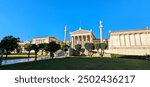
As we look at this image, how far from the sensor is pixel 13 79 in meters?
7.85

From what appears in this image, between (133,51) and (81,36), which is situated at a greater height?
(81,36)

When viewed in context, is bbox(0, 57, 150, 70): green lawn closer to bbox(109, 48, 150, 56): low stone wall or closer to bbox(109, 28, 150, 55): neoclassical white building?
bbox(109, 48, 150, 56): low stone wall

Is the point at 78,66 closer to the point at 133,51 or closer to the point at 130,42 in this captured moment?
the point at 133,51

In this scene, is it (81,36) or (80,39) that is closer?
(81,36)

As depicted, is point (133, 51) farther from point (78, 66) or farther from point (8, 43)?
point (8, 43)

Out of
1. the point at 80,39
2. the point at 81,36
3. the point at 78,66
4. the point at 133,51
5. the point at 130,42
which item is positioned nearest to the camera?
the point at 78,66

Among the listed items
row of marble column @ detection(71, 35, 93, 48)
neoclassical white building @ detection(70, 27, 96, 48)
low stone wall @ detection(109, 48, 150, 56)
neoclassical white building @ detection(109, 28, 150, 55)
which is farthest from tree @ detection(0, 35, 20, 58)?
row of marble column @ detection(71, 35, 93, 48)

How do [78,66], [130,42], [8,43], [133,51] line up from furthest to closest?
[130,42]
[133,51]
[8,43]
[78,66]

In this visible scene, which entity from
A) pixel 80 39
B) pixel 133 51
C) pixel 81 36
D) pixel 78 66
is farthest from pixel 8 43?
pixel 80 39

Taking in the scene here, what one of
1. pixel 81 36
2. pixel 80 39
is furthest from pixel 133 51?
pixel 80 39

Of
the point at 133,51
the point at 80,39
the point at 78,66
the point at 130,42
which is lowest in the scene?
the point at 78,66

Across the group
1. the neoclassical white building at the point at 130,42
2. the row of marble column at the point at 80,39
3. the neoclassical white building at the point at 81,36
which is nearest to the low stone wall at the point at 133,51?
the neoclassical white building at the point at 130,42

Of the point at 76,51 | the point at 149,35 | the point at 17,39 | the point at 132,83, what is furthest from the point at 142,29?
the point at 132,83

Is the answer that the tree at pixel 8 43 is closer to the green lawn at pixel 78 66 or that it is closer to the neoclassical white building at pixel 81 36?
the green lawn at pixel 78 66
